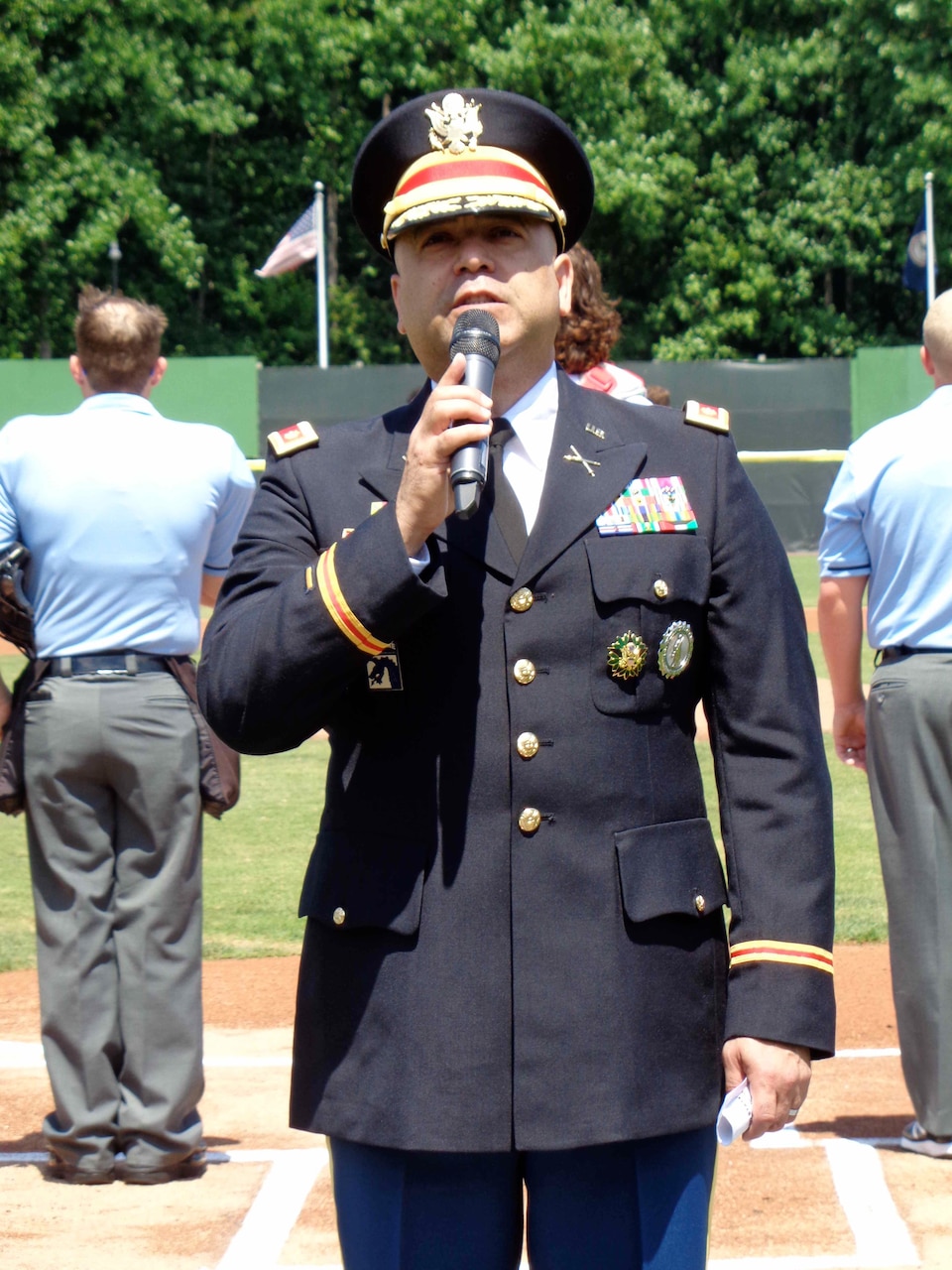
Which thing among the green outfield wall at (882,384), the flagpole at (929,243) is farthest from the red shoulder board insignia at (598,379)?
the flagpole at (929,243)

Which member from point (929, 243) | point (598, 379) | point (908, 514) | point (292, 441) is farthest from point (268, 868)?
point (929, 243)

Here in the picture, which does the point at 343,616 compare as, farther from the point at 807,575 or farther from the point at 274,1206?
the point at 807,575

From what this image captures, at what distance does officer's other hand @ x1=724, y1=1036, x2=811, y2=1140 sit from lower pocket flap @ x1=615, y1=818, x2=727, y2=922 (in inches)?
7.1

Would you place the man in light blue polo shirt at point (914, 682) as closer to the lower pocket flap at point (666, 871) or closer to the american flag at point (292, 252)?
the lower pocket flap at point (666, 871)

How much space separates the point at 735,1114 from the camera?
2.27m

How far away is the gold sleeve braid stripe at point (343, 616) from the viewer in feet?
7.15

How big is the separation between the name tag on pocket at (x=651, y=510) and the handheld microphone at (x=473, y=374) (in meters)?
0.29

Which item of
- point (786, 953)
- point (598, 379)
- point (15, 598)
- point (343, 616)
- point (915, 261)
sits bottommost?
A: point (786, 953)

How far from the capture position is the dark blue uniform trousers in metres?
2.35

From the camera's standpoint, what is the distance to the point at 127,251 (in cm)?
3769

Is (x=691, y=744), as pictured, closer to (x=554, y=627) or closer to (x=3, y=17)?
(x=554, y=627)

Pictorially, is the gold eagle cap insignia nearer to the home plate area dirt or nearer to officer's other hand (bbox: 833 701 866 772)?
the home plate area dirt

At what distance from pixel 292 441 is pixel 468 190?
1.37ft

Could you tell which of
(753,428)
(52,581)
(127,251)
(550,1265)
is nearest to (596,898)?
(550,1265)
